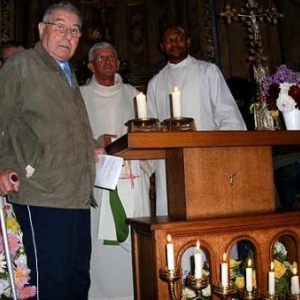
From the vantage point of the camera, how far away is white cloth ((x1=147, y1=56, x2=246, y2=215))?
2660 millimetres

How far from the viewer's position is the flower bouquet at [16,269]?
6.38 feet

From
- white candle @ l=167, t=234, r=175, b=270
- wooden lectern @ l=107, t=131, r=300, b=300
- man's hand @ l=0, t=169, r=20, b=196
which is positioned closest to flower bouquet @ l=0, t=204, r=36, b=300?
man's hand @ l=0, t=169, r=20, b=196

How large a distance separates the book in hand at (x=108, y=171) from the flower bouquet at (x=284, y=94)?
2.72 ft

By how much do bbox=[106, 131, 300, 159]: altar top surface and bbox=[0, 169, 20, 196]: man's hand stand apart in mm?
415

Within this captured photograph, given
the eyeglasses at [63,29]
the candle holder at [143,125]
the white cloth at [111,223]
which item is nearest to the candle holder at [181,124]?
the candle holder at [143,125]

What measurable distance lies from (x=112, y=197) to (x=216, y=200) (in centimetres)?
123

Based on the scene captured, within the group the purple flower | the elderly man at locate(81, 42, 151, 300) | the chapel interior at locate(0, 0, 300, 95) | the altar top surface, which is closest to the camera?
the altar top surface

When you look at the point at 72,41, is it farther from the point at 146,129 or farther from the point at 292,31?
the point at 292,31

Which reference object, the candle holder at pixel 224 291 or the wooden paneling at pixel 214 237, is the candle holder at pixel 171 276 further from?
the candle holder at pixel 224 291

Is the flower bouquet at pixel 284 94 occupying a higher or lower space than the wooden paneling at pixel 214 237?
higher

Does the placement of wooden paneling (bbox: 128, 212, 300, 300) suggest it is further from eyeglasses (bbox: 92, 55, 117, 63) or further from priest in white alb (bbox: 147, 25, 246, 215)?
eyeglasses (bbox: 92, 55, 117, 63)

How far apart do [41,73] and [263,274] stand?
1.28 meters

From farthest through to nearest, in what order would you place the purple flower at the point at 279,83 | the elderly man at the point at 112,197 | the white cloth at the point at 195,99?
the elderly man at the point at 112,197 < the white cloth at the point at 195,99 < the purple flower at the point at 279,83

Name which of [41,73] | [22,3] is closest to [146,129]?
[41,73]
